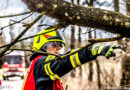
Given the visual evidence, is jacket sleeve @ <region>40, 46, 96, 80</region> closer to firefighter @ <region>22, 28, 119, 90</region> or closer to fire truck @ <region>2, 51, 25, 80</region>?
firefighter @ <region>22, 28, 119, 90</region>

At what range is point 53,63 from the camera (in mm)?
2393

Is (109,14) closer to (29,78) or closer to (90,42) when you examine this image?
(90,42)

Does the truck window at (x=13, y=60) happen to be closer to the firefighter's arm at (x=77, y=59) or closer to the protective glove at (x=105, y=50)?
the firefighter's arm at (x=77, y=59)

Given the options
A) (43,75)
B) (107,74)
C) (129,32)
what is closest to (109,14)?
(129,32)

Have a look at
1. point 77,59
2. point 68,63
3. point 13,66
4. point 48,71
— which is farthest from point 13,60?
point 77,59

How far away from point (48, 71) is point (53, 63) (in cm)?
13

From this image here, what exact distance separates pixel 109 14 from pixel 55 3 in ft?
1.85

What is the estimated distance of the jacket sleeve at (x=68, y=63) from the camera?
2.03m

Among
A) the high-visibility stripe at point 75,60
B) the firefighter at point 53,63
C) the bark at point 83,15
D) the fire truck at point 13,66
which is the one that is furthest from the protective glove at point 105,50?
the fire truck at point 13,66

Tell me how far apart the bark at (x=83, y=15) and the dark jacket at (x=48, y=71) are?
31 centimetres

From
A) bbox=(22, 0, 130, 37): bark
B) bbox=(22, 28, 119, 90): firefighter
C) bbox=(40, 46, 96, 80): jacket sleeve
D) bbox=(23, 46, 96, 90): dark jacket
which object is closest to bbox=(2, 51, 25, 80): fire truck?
bbox=(22, 28, 119, 90): firefighter

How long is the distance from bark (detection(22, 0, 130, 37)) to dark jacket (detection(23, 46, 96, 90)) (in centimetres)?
31

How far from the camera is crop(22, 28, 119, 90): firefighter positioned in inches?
78.0

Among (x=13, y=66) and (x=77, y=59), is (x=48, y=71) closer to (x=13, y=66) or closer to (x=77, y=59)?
(x=77, y=59)
